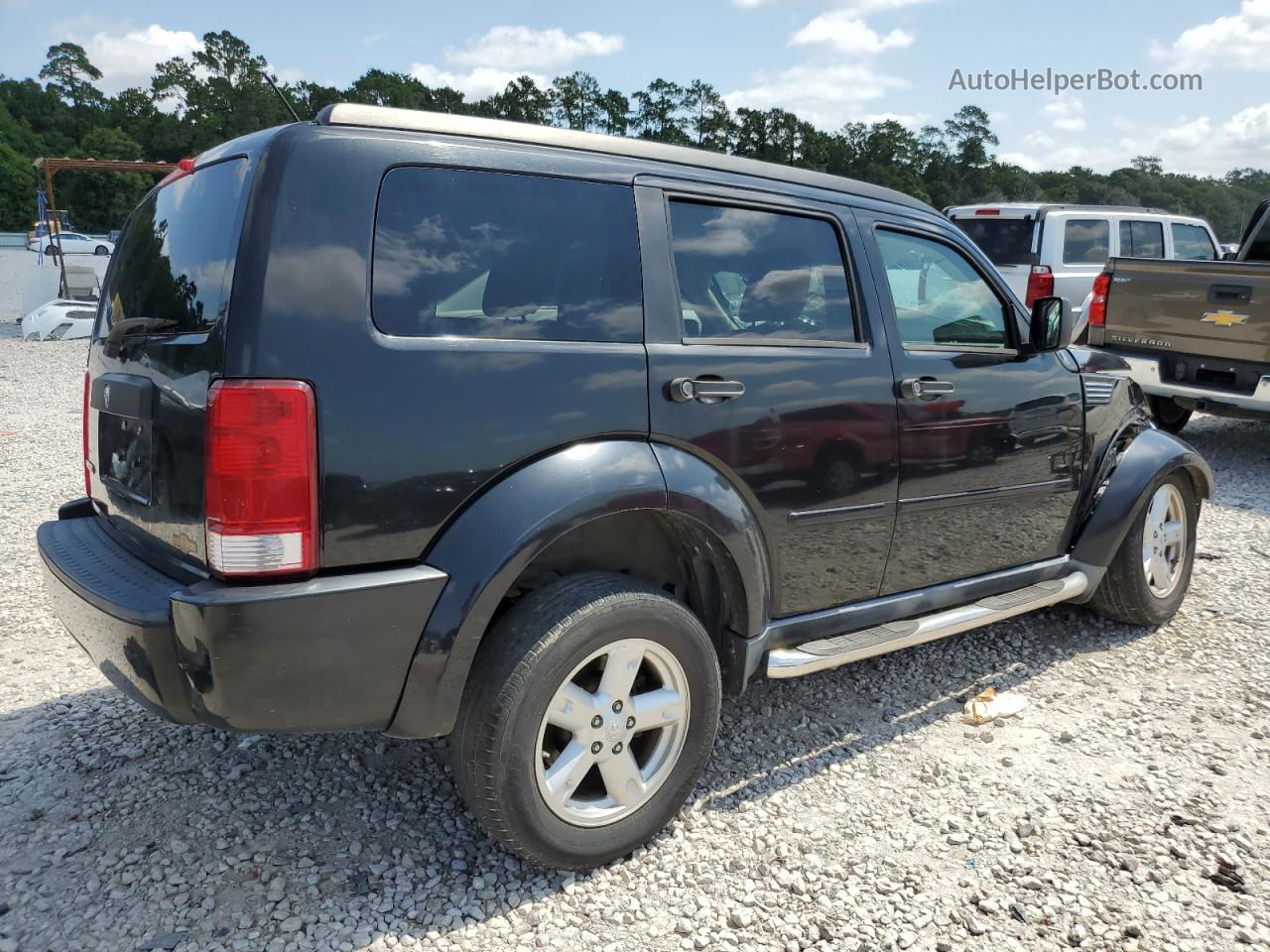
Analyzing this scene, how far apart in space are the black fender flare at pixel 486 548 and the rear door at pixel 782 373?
28 centimetres

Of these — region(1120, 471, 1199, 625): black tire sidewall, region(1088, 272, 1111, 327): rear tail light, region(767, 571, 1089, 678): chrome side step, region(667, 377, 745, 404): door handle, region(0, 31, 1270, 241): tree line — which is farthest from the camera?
region(0, 31, 1270, 241): tree line

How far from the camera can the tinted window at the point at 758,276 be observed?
2.74 meters

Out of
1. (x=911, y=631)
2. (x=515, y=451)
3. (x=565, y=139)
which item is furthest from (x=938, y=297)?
(x=515, y=451)

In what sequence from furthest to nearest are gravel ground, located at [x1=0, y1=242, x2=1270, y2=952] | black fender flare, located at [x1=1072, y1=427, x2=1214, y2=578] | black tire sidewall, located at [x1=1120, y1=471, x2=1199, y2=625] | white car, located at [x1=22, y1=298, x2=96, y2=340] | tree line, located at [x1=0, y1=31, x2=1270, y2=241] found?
1. tree line, located at [x1=0, y1=31, x2=1270, y2=241]
2. white car, located at [x1=22, y1=298, x2=96, y2=340]
3. black tire sidewall, located at [x1=1120, y1=471, x2=1199, y2=625]
4. black fender flare, located at [x1=1072, y1=427, x2=1214, y2=578]
5. gravel ground, located at [x1=0, y1=242, x2=1270, y2=952]

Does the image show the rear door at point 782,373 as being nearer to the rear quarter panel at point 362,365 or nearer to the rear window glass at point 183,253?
the rear quarter panel at point 362,365

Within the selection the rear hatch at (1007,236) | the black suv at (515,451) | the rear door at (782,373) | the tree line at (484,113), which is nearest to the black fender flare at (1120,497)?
the black suv at (515,451)

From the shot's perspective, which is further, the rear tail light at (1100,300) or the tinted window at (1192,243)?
the tinted window at (1192,243)

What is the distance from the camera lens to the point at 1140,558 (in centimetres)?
414

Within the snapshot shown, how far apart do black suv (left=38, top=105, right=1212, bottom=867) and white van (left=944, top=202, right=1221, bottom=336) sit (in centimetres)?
798

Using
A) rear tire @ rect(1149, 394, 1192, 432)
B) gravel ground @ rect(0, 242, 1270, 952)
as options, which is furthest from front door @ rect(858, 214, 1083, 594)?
rear tire @ rect(1149, 394, 1192, 432)

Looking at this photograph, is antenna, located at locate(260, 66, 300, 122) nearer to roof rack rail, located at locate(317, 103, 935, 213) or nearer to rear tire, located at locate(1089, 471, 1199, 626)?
roof rack rail, located at locate(317, 103, 935, 213)

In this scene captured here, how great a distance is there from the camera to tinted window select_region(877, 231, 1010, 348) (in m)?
3.30

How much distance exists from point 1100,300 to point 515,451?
24.3ft

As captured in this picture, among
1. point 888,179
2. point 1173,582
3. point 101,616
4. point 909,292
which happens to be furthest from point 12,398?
point 888,179
